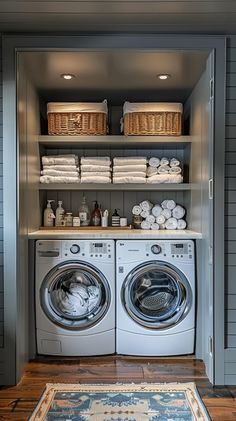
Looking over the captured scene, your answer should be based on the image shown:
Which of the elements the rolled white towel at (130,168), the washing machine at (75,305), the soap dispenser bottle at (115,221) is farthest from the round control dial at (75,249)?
the rolled white towel at (130,168)

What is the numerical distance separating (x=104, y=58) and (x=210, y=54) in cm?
70

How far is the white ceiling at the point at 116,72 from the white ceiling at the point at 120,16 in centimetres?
15

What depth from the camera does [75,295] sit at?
2.63 m

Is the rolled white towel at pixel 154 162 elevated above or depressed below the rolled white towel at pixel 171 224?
above

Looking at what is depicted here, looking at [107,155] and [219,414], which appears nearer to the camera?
[219,414]

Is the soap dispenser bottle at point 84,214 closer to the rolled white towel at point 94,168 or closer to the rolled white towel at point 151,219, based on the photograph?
the rolled white towel at point 94,168

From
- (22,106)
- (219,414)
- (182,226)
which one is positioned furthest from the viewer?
(182,226)

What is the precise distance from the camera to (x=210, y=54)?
2262 mm

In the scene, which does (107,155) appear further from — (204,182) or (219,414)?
(219,414)

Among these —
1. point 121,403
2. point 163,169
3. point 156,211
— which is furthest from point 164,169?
point 121,403

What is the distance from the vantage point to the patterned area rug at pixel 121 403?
6.16ft

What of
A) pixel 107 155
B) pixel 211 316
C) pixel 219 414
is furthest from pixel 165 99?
pixel 219 414

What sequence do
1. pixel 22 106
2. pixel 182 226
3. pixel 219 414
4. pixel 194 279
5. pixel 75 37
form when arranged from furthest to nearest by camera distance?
pixel 182 226, pixel 194 279, pixel 22 106, pixel 75 37, pixel 219 414

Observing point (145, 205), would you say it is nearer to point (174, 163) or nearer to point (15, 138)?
point (174, 163)
